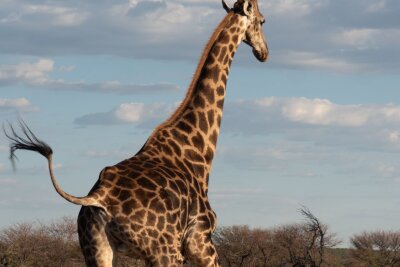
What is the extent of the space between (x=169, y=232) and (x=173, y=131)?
169 centimetres

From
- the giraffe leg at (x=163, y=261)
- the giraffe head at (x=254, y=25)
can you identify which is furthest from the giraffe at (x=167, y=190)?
the giraffe head at (x=254, y=25)

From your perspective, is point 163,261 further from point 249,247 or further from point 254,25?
point 249,247

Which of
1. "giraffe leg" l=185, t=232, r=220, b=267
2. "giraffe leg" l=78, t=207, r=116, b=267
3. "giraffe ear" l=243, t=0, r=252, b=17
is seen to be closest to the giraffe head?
"giraffe ear" l=243, t=0, r=252, b=17

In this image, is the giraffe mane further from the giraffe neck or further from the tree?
the tree

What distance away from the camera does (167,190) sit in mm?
10562

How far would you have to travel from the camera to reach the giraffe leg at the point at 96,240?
1030 centimetres

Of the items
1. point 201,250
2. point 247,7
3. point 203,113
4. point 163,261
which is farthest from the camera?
point 247,7

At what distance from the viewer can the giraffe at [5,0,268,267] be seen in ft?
→ 33.6

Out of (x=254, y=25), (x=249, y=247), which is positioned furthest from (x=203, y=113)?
(x=249, y=247)

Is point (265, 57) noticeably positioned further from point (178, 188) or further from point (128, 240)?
point (128, 240)

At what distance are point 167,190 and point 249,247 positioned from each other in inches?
1653

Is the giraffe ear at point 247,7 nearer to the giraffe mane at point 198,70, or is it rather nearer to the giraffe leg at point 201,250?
the giraffe mane at point 198,70

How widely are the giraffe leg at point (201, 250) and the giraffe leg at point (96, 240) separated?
880 mm

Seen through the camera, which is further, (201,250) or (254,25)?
(254,25)
